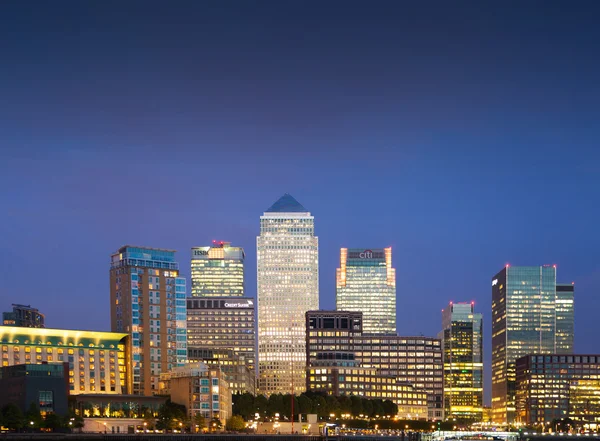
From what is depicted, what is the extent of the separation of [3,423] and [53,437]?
9.99m

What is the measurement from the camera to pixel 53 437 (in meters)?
199

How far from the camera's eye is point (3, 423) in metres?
199
